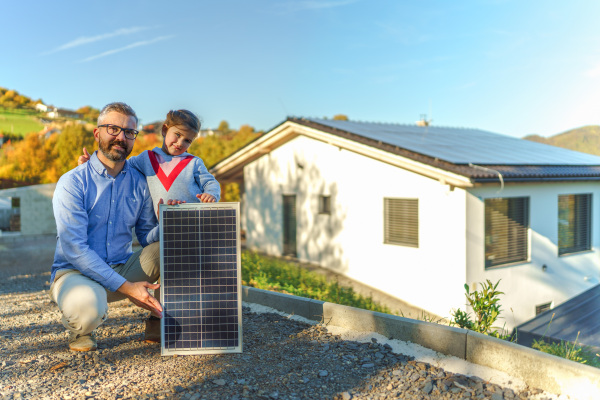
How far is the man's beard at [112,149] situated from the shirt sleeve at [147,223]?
287mm

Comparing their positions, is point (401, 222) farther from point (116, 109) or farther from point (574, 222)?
point (116, 109)

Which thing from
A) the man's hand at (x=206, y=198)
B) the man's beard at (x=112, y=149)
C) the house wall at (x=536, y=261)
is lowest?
the house wall at (x=536, y=261)

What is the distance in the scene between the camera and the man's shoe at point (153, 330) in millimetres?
3627

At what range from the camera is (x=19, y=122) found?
33.4 metres

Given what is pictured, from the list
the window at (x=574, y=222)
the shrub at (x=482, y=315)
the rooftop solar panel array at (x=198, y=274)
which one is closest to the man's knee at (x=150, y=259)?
the rooftop solar panel array at (x=198, y=274)

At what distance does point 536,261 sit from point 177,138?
37.5 ft

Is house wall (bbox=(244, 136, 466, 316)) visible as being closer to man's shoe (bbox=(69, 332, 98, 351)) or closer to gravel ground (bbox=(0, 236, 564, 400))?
gravel ground (bbox=(0, 236, 564, 400))

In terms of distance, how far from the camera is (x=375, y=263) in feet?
41.5

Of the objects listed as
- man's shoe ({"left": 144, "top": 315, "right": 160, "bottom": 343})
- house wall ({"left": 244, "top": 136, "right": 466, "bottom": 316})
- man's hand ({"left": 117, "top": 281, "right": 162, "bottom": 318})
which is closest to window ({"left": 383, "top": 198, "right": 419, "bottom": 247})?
house wall ({"left": 244, "top": 136, "right": 466, "bottom": 316})

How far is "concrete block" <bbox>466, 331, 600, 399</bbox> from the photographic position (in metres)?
2.77

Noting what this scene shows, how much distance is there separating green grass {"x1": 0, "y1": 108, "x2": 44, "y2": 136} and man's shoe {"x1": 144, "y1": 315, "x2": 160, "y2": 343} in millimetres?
31496

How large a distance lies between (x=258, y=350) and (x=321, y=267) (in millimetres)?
10824

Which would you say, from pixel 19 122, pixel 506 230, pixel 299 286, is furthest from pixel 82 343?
pixel 19 122

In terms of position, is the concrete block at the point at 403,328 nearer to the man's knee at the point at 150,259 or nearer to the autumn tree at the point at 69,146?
the man's knee at the point at 150,259
